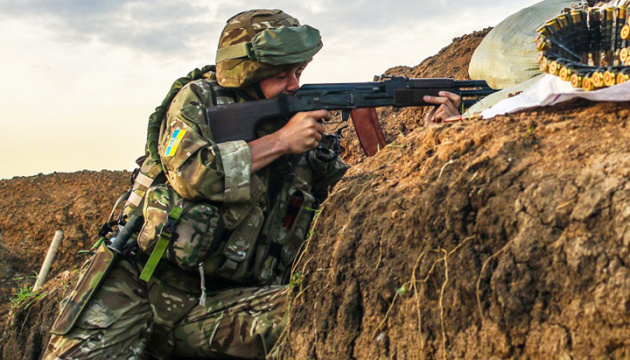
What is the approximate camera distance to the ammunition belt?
305 centimetres

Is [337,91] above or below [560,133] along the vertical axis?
above

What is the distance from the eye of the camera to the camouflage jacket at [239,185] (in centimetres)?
369

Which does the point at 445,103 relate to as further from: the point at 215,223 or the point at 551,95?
the point at 215,223

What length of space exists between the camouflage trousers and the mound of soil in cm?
68

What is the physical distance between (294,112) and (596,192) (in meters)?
2.02

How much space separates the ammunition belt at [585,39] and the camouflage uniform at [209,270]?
1.57 metres

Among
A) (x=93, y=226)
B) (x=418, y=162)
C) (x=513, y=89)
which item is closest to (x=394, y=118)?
(x=93, y=226)

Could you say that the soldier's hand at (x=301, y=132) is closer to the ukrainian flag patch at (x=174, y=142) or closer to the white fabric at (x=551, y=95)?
the ukrainian flag patch at (x=174, y=142)

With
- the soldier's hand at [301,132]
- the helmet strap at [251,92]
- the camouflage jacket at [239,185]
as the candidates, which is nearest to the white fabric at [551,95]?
the soldier's hand at [301,132]

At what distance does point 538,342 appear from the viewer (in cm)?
229

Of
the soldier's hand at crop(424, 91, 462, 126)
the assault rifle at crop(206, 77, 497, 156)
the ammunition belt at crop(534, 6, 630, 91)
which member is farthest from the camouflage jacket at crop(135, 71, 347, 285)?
the ammunition belt at crop(534, 6, 630, 91)

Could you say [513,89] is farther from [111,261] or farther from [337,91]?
[111,261]

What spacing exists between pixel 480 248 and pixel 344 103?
187cm

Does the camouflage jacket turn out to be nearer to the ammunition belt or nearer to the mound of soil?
the mound of soil
